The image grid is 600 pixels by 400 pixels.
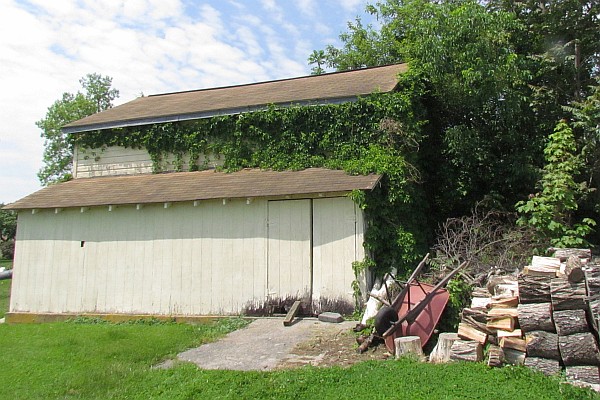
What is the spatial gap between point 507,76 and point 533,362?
338 inches

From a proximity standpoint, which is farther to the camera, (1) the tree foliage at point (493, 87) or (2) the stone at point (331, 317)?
(1) the tree foliage at point (493, 87)

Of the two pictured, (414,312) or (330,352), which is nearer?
(414,312)

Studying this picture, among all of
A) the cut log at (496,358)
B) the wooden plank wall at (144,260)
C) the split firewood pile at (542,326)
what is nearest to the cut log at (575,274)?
the split firewood pile at (542,326)

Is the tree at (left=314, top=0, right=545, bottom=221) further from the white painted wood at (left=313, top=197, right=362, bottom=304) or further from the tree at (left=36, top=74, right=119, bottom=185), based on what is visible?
the tree at (left=36, top=74, right=119, bottom=185)

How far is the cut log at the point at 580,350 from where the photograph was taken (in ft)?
20.4

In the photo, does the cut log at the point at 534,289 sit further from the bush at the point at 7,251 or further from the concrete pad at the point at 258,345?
the bush at the point at 7,251

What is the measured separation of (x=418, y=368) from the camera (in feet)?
22.0

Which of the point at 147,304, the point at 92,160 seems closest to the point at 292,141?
the point at 147,304

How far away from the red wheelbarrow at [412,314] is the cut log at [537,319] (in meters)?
1.59

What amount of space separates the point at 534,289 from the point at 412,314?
6.18 feet

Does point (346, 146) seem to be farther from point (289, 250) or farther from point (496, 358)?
point (496, 358)

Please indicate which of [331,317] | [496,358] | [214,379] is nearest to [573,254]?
[496,358]

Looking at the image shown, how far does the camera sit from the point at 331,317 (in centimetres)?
1009

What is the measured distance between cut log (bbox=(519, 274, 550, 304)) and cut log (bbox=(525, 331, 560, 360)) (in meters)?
0.47
